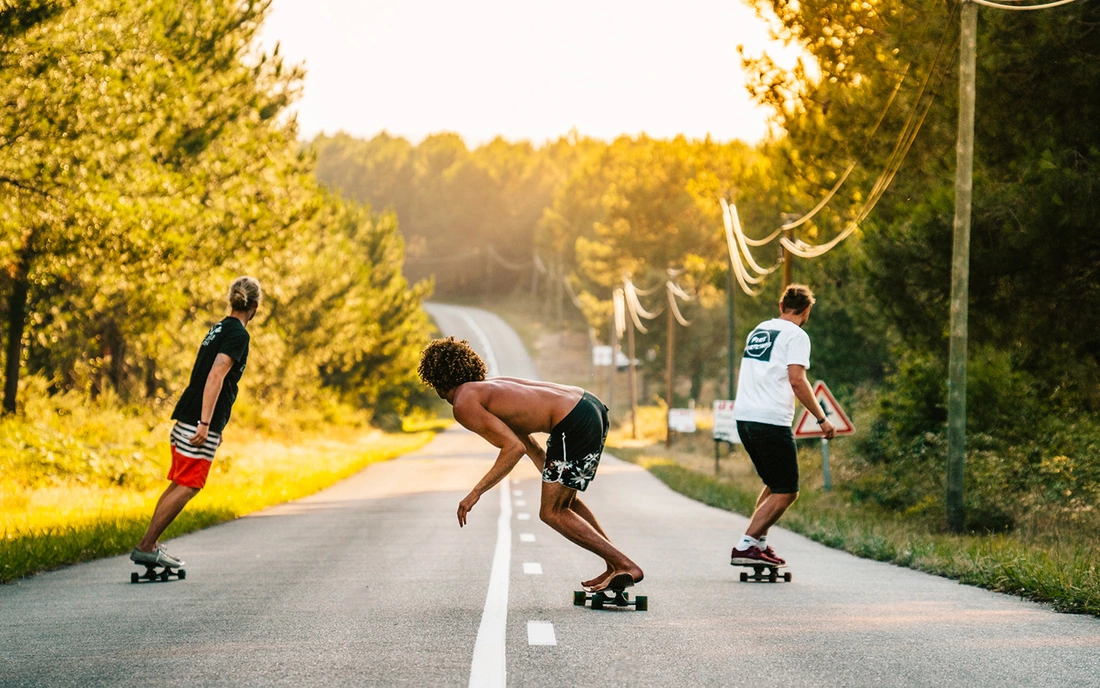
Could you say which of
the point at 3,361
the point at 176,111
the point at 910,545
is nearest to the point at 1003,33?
the point at 910,545

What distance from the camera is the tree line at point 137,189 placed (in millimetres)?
17156

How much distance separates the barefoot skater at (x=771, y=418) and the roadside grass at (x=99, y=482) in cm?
555

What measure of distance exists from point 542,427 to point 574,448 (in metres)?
0.23

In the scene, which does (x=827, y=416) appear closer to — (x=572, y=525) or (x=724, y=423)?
(x=724, y=423)

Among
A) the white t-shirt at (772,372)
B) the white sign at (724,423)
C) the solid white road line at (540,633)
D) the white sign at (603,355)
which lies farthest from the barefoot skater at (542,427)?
the white sign at (603,355)

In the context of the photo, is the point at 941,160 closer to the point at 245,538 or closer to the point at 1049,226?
the point at 1049,226

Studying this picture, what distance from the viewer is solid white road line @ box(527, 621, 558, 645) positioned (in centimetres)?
640

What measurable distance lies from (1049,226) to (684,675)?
10571mm

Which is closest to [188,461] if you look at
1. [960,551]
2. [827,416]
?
[960,551]

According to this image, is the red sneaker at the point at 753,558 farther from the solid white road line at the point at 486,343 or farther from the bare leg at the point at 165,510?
the solid white road line at the point at 486,343

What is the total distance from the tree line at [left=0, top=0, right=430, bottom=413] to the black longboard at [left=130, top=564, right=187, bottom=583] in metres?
9.07

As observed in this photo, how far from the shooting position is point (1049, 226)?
14406mm

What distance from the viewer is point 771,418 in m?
9.54

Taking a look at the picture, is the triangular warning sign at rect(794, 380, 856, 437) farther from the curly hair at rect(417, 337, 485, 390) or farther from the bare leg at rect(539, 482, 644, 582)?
the curly hair at rect(417, 337, 485, 390)
